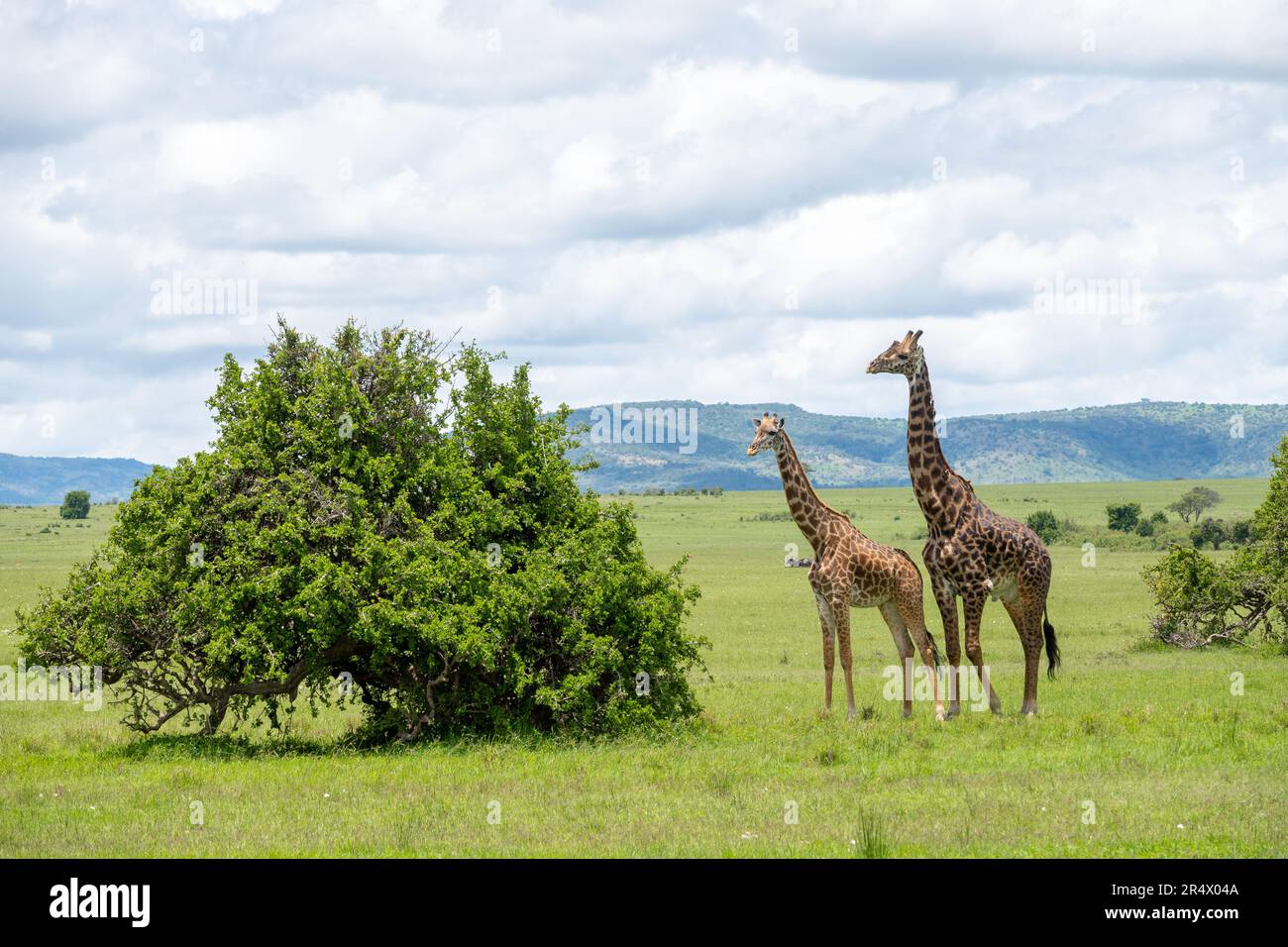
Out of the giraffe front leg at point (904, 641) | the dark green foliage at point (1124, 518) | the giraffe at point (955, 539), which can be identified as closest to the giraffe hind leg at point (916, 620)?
the giraffe front leg at point (904, 641)

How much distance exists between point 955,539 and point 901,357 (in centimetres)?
259

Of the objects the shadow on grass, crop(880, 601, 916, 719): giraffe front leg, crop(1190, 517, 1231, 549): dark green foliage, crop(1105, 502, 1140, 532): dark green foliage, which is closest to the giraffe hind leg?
crop(880, 601, 916, 719): giraffe front leg

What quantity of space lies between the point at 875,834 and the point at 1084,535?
253 feet

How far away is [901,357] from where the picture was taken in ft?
62.5

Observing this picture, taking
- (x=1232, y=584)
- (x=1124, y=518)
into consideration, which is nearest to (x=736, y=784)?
(x=1232, y=584)

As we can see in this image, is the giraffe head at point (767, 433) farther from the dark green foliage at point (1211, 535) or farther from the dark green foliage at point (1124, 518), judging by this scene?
the dark green foliage at point (1124, 518)

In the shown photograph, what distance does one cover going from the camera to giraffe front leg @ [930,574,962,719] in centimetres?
1953

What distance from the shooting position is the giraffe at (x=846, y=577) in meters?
19.5

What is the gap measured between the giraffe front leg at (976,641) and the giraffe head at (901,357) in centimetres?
322

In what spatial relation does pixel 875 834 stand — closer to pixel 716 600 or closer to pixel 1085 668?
pixel 1085 668

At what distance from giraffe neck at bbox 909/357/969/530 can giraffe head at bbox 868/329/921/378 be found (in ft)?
0.74

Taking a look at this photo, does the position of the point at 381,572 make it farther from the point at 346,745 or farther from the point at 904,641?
the point at 904,641
